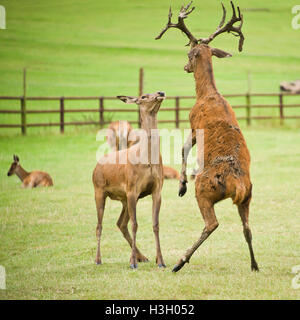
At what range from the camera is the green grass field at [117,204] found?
8.55 metres

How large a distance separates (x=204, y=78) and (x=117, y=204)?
711 cm

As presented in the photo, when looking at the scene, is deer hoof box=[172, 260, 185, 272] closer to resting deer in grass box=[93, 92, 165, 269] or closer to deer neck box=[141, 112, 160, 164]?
resting deer in grass box=[93, 92, 165, 269]

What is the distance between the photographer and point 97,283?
338 inches

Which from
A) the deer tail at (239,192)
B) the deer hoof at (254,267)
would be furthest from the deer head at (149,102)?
the deer hoof at (254,267)

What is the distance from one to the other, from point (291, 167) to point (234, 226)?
27.3ft

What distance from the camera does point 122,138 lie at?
19.5 m

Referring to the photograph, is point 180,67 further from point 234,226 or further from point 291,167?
point 234,226

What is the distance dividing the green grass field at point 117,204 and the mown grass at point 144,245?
0.02 metres

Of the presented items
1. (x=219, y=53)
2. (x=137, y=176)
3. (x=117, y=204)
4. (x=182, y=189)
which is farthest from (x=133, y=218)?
(x=117, y=204)

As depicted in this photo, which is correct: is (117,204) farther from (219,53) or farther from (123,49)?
(123,49)

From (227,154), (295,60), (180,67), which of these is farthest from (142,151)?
(295,60)

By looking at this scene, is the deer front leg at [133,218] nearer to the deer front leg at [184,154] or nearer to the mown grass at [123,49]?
the deer front leg at [184,154]

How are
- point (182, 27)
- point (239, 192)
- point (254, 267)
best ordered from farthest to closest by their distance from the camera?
point (182, 27) → point (254, 267) → point (239, 192)
